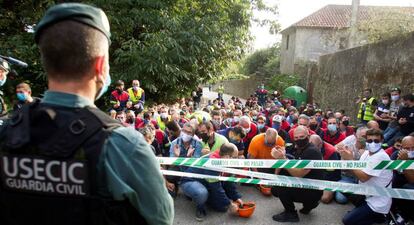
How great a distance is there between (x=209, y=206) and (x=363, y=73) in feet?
33.6

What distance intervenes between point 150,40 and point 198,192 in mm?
8006

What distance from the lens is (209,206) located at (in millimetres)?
5219

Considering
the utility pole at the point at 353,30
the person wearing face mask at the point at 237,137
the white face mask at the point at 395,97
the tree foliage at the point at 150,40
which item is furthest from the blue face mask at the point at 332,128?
the utility pole at the point at 353,30

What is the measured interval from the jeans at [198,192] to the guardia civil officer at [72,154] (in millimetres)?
3754

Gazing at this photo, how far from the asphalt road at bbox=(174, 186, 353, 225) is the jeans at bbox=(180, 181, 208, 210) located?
0.25 meters

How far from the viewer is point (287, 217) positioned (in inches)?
191

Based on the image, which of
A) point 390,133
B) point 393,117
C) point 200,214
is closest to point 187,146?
point 200,214

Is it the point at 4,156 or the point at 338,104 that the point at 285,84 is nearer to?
the point at 338,104

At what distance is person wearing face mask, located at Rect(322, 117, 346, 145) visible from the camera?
25.2ft

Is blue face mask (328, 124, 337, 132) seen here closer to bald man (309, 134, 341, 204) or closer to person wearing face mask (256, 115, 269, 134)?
person wearing face mask (256, 115, 269, 134)

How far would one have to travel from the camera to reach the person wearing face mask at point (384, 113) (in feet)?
27.8

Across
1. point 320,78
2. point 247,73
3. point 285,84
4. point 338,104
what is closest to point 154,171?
point 338,104

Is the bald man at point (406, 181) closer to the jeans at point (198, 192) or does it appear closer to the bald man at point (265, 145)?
the bald man at point (265, 145)

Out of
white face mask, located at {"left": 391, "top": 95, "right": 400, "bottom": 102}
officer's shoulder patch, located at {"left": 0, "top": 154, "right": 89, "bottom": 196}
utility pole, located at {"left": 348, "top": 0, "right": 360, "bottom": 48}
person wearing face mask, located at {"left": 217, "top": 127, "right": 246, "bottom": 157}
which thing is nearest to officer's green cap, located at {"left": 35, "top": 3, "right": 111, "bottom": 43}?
officer's shoulder patch, located at {"left": 0, "top": 154, "right": 89, "bottom": 196}
